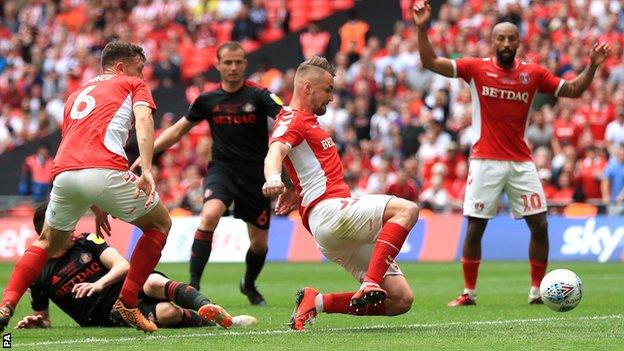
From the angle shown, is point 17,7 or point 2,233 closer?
point 2,233

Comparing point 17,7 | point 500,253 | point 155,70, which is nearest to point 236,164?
point 500,253

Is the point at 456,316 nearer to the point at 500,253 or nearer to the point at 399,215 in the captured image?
the point at 399,215

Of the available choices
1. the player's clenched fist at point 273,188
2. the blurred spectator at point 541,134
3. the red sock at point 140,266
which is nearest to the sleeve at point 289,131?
the player's clenched fist at point 273,188

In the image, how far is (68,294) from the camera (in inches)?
408

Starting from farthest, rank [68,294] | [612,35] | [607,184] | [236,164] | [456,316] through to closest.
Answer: [612,35], [607,184], [236,164], [456,316], [68,294]

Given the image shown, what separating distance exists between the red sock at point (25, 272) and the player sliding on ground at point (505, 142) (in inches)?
177

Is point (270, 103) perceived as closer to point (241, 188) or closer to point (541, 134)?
point (241, 188)

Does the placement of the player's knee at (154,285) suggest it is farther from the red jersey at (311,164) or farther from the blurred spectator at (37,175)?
the blurred spectator at (37,175)

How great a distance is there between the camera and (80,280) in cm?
1037

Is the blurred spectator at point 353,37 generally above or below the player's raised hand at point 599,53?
above

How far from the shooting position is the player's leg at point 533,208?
12.6 m

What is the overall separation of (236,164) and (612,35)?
12.7 m

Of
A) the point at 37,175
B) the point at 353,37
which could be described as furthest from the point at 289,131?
the point at 353,37

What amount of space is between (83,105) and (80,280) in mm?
1530
